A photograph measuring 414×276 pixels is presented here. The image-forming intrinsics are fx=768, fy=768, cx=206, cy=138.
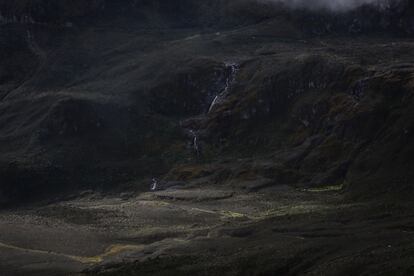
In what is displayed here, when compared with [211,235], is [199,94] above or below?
above

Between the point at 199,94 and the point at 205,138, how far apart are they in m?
8.85

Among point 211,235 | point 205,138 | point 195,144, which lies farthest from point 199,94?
point 211,235

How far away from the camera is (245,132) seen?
80.4 metres

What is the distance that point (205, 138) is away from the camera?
82188 mm

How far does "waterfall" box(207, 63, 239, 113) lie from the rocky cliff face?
18 centimetres

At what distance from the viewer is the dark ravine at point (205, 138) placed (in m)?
49.5

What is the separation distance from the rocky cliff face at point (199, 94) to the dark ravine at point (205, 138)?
0.69ft

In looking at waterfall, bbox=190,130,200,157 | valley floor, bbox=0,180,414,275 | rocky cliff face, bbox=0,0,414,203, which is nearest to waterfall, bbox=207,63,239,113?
rocky cliff face, bbox=0,0,414,203

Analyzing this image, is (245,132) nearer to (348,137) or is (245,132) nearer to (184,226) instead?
(348,137)

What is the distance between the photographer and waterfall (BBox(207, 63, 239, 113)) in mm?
86688

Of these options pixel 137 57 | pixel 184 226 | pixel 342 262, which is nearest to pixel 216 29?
pixel 137 57

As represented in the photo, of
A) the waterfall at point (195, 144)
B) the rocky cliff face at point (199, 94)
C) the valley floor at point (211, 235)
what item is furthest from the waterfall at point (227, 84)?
the valley floor at point (211, 235)

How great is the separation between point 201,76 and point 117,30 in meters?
23.5

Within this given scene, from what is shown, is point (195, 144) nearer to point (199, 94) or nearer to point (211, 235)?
point (199, 94)
